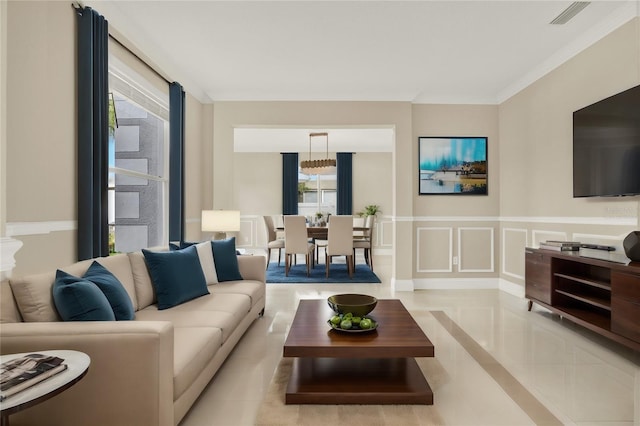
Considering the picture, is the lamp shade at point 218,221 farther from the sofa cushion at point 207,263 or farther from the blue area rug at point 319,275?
the blue area rug at point 319,275

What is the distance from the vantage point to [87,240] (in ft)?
7.96

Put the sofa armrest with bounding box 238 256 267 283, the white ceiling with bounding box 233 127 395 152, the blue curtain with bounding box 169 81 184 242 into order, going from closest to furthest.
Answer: the sofa armrest with bounding box 238 256 267 283
the blue curtain with bounding box 169 81 184 242
the white ceiling with bounding box 233 127 395 152

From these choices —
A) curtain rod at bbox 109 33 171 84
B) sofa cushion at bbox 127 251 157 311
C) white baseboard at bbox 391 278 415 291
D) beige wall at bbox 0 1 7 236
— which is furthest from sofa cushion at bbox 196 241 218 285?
white baseboard at bbox 391 278 415 291

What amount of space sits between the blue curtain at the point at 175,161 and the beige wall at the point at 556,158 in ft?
13.3

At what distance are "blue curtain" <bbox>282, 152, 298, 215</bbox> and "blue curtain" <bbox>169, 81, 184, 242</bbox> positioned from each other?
4.97 m

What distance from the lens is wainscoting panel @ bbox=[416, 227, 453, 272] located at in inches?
203

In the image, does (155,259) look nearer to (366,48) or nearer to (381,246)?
(366,48)

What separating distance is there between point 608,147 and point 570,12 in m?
1.15

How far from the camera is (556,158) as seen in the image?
387 cm

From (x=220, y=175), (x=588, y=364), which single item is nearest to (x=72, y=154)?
(x=220, y=175)

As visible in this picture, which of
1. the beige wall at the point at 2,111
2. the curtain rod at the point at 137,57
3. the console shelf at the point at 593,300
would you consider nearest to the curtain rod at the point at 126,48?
the curtain rod at the point at 137,57

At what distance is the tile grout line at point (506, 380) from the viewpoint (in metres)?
1.91

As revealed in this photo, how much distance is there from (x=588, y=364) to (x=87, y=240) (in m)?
3.53

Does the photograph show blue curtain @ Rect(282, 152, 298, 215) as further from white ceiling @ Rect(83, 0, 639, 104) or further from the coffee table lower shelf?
the coffee table lower shelf
